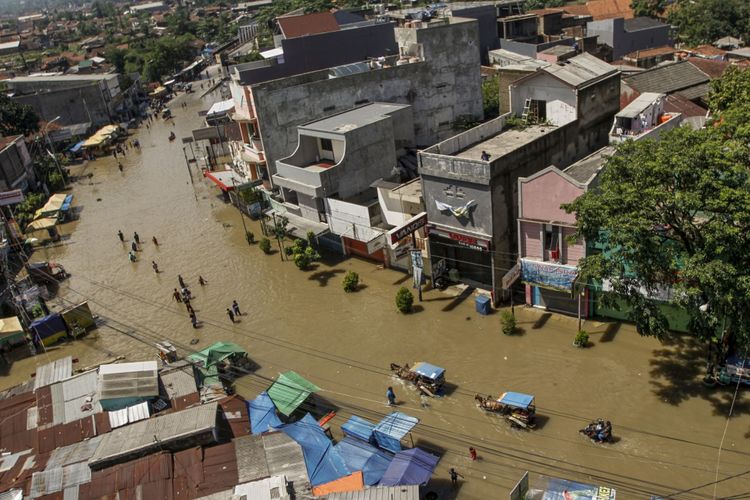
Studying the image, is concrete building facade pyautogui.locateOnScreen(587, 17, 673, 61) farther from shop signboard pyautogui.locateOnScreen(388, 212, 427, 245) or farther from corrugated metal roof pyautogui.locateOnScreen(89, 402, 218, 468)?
corrugated metal roof pyautogui.locateOnScreen(89, 402, 218, 468)

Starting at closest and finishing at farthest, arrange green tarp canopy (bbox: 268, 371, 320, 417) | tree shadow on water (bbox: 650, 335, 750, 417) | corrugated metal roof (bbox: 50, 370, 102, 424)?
1. tree shadow on water (bbox: 650, 335, 750, 417)
2. green tarp canopy (bbox: 268, 371, 320, 417)
3. corrugated metal roof (bbox: 50, 370, 102, 424)

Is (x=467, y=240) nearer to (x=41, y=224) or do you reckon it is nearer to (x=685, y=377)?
(x=685, y=377)

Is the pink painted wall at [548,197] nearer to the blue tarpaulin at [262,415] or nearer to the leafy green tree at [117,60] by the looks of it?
the blue tarpaulin at [262,415]

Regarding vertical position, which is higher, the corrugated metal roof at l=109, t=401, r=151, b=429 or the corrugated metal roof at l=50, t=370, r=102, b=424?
the corrugated metal roof at l=50, t=370, r=102, b=424

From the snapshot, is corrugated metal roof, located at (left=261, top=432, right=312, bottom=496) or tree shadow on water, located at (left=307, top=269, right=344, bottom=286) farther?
tree shadow on water, located at (left=307, top=269, right=344, bottom=286)

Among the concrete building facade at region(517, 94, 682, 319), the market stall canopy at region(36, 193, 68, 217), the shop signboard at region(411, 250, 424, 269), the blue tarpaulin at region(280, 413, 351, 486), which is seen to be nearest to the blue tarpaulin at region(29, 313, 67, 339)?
the blue tarpaulin at region(280, 413, 351, 486)

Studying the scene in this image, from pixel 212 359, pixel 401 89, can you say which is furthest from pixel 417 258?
pixel 401 89
